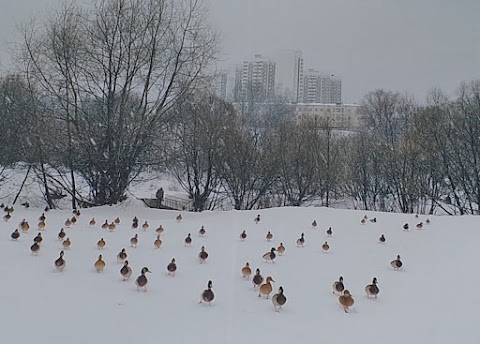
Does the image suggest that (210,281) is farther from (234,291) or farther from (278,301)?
(278,301)

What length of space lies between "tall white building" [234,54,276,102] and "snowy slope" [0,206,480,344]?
14.7 m

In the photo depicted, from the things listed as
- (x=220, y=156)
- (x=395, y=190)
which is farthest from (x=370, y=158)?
(x=220, y=156)

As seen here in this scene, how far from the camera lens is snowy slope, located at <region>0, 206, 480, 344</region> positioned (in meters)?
2.49

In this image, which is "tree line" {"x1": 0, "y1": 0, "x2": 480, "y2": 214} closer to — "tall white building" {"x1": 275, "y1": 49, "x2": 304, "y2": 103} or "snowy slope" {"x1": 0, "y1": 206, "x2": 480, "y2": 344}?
"snowy slope" {"x1": 0, "y1": 206, "x2": 480, "y2": 344}

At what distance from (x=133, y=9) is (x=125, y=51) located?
2.72 ft

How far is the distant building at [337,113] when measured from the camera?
1980 centimetres

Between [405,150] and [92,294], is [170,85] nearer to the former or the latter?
[92,294]

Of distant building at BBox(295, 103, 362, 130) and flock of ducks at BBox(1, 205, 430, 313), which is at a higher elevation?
distant building at BBox(295, 103, 362, 130)

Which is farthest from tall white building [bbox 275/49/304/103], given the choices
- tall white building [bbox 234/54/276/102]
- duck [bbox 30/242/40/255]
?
duck [bbox 30/242/40/255]

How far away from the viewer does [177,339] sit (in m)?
2.37

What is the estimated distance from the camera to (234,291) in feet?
10.5

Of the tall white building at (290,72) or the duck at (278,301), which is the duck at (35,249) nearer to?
the duck at (278,301)

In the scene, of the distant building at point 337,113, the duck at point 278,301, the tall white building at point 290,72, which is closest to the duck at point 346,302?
the duck at point 278,301

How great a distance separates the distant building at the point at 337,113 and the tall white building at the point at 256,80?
1952 mm
